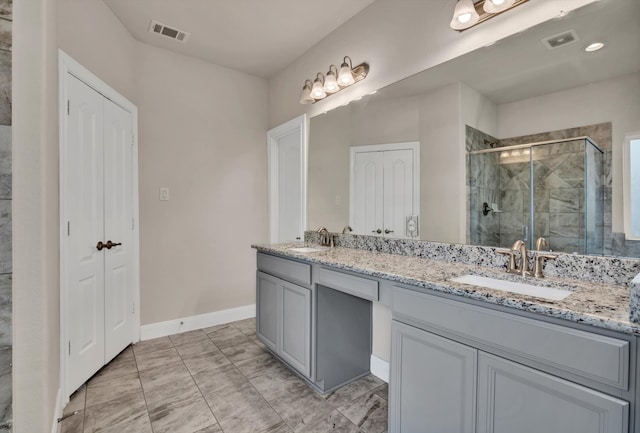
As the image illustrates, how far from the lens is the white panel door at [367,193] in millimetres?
2174

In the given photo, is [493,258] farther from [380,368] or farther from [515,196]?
[380,368]

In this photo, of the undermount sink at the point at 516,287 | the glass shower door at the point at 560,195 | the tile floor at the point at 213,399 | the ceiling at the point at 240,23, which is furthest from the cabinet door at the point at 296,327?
the ceiling at the point at 240,23

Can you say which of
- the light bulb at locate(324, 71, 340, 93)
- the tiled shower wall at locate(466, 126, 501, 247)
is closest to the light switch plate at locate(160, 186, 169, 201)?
the light bulb at locate(324, 71, 340, 93)

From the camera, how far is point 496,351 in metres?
1.04

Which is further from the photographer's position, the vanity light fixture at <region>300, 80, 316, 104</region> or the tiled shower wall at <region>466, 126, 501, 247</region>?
the vanity light fixture at <region>300, 80, 316, 104</region>

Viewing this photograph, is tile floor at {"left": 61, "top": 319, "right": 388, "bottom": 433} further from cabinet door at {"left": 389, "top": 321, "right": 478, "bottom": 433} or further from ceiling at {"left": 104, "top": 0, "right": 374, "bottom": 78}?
ceiling at {"left": 104, "top": 0, "right": 374, "bottom": 78}

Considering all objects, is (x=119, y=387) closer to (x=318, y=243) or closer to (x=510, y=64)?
(x=318, y=243)

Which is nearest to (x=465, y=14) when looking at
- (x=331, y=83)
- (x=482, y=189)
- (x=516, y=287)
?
(x=482, y=189)

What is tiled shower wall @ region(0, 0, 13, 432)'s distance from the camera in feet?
3.38

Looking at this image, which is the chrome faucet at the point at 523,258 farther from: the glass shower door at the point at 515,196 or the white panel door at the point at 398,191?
the white panel door at the point at 398,191

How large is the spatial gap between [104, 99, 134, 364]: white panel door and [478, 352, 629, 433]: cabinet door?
8.29ft

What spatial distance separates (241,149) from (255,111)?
47 cm

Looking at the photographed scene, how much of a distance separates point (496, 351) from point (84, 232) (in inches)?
96.7

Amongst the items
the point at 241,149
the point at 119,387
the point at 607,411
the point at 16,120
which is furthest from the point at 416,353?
the point at 241,149
